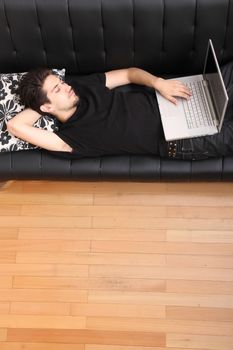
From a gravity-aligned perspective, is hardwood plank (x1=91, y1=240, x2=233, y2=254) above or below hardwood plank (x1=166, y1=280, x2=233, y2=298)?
above

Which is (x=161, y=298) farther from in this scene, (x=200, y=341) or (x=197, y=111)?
(x=197, y=111)

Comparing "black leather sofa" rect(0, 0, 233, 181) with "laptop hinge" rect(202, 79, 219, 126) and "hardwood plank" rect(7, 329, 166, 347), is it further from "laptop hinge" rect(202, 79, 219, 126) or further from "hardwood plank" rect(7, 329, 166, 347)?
"hardwood plank" rect(7, 329, 166, 347)

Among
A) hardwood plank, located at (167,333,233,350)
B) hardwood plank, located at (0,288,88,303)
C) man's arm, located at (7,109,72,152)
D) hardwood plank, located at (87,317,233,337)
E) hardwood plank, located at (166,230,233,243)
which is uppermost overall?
man's arm, located at (7,109,72,152)

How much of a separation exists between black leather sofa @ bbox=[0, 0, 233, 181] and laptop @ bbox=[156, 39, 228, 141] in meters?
0.12

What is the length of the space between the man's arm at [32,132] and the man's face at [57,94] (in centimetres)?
9

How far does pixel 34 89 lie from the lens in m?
1.53

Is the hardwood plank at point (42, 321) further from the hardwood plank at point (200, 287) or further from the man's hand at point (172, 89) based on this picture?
the man's hand at point (172, 89)

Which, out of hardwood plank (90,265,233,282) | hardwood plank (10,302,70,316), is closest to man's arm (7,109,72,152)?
hardwood plank (90,265,233,282)

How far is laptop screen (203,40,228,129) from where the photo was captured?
1402mm

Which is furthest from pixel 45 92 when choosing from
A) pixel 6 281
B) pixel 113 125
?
pixel 6 281

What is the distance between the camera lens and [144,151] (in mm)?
1608

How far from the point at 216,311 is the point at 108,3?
1.33m

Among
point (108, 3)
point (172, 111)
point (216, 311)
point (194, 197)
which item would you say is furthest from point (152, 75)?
point (216, 311)

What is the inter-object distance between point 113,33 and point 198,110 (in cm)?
49
